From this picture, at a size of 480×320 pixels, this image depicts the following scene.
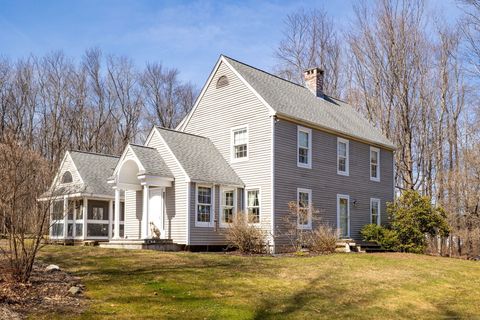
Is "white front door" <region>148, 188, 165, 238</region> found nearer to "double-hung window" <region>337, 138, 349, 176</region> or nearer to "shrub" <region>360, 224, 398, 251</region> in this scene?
"double-hung window" <region>337, 138, 349, 176</region>

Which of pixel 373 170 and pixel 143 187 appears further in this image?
pixel 373 170

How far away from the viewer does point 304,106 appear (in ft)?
76.9

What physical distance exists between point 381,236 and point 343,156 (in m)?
4.08

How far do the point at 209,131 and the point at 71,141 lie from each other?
24.0 m

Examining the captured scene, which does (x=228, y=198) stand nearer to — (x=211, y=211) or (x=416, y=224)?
(x=211, y=211)

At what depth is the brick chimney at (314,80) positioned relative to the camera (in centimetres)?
2701

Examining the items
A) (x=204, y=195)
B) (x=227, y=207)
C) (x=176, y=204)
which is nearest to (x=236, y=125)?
(x=227, y=207)

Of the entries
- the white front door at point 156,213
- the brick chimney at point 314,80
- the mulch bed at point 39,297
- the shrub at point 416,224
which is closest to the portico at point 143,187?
the white front door at point 156,213

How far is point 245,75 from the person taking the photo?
22.2 meters

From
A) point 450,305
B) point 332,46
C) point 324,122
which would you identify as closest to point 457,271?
point 450,305

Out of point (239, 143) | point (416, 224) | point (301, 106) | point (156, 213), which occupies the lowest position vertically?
point (416, 224)

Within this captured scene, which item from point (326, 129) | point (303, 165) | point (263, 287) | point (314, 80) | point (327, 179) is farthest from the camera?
point (314, 80)

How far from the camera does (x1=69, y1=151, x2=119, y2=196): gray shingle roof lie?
80.8 ft

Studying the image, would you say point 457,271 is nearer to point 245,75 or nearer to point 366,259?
point 366,259
